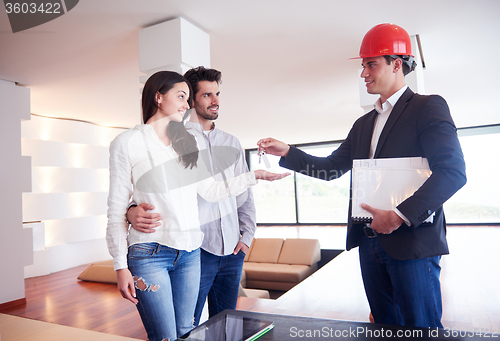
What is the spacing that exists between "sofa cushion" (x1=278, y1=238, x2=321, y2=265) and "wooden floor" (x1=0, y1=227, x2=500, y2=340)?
2.22ft

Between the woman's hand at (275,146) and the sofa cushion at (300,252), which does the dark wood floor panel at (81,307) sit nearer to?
the woman's hand at (275,146)

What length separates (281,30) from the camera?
3.26m

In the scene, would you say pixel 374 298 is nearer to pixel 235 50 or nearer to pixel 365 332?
pixel 365 332

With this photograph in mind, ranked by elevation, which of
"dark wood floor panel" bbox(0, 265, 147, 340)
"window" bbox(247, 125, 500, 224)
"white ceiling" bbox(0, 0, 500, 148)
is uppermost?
"white ceiling" bbox(0, 0, 500, 148)

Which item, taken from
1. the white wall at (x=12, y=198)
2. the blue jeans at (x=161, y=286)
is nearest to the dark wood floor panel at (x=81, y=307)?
the white wall at (x=12, y=198)

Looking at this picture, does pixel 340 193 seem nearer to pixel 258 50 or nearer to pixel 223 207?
pixel 258 50

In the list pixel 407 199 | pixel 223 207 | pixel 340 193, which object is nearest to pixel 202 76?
pixel 223 207

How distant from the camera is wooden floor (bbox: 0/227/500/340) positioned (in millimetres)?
3129

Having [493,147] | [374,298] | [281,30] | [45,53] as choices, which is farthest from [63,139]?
[493,147]

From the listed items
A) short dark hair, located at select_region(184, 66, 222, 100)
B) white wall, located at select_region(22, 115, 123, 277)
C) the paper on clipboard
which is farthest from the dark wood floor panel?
the paper on clipboard

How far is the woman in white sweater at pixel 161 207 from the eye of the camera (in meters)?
1.23

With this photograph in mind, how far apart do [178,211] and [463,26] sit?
3.33 m

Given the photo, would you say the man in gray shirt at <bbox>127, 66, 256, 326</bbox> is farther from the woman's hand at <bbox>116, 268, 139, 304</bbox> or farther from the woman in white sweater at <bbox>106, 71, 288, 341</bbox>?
the woman's hand at <bbox>116, 268, 139, 304</bbox>

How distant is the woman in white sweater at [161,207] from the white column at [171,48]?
4.31 feet
